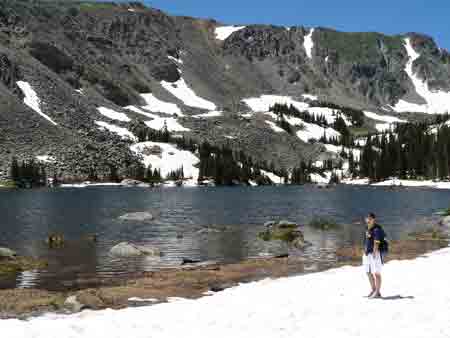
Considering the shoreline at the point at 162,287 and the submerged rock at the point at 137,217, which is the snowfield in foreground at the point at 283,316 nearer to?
the shoreline at the point at 162,287

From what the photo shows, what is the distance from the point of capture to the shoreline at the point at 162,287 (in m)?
23.9

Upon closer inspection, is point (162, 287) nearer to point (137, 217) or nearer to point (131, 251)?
point (131, 251)

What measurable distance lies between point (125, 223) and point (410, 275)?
45.1 meters

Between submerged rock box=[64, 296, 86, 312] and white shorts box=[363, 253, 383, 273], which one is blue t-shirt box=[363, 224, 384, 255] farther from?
submerged rock box=[64, 296, 86, 312]

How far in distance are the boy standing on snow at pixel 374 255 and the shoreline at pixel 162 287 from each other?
8087 millimetres

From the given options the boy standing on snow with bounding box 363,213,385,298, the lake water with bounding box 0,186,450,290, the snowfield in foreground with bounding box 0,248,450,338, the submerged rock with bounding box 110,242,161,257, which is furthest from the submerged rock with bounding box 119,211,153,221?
the boy standing on snow with bounding box 363,213,385,298

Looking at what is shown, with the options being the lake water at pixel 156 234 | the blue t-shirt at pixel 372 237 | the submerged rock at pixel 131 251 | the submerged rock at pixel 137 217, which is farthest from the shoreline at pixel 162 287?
the submerged rock at pixel 137 217

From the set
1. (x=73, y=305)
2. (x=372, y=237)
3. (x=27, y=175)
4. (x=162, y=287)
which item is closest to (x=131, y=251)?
(x=162, y=287)

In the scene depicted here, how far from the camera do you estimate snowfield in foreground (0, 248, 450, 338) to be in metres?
17.2

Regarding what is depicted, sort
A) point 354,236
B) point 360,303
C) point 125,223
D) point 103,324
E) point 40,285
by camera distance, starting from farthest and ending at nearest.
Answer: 1. point 125,223
2. point 354,236
3. point 40,285
4. point 360,303
5. point 103,324

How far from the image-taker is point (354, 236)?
53625mm

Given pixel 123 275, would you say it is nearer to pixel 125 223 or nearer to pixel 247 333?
pixel 247 333

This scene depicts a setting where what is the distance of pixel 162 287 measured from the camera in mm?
28312

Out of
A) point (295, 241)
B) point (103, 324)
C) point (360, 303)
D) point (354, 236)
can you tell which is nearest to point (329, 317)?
point (360, 303)
